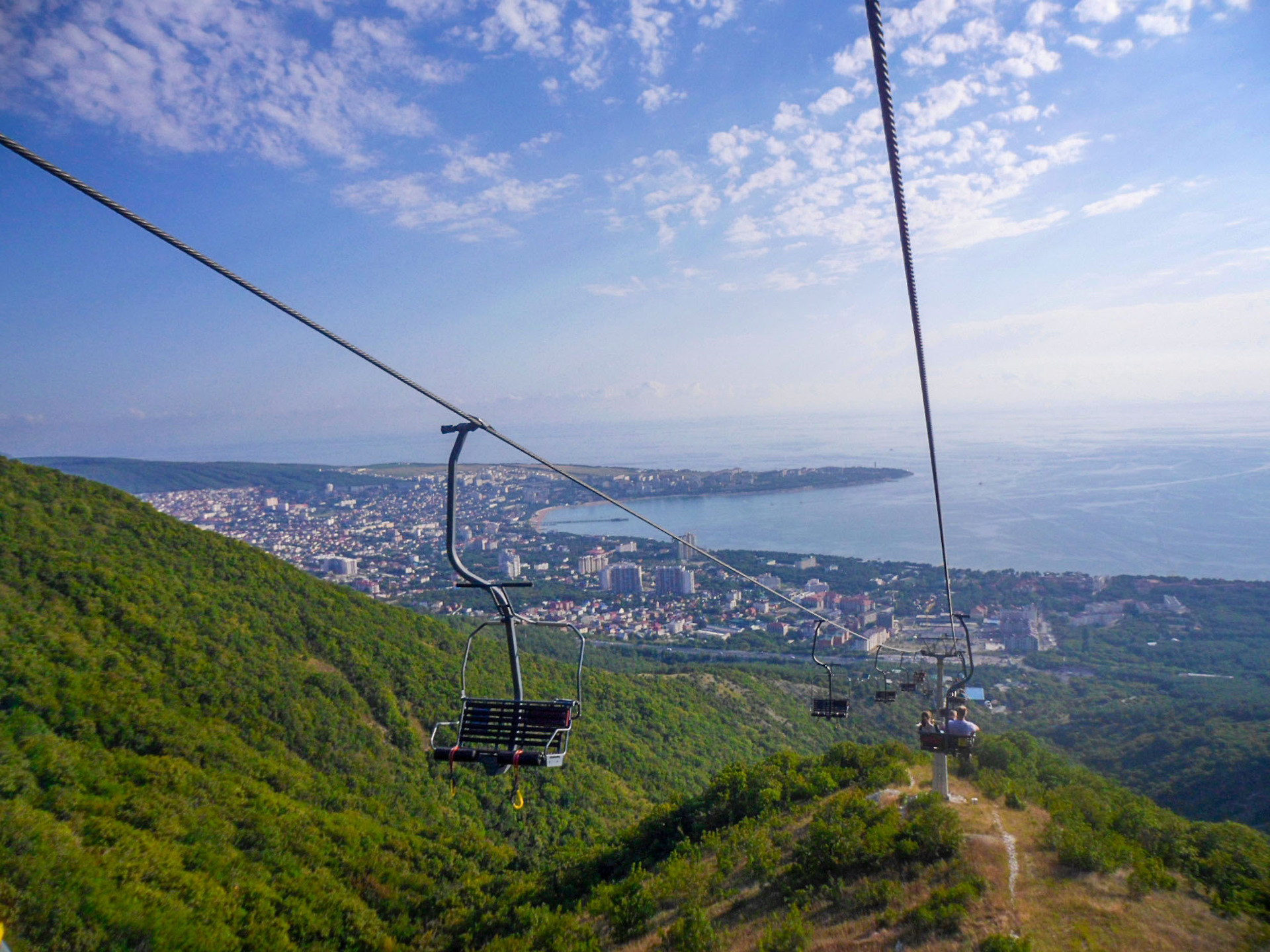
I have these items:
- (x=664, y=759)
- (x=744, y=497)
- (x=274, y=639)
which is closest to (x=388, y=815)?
(x=274, y=639)

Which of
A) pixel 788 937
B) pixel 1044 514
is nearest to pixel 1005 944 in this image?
pixel 788 937

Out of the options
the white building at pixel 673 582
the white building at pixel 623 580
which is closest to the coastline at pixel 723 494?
the white building at pixel 673 582

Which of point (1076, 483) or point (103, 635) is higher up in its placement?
point (103, 635)

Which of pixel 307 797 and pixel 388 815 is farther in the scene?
pixel 388 815

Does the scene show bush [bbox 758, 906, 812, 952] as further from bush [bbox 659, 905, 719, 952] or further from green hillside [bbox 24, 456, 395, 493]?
green hillside [bbox 24, 456, 395, 493]

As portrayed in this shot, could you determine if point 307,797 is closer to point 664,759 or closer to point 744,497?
point 664,759

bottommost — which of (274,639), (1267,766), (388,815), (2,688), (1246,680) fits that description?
(1246,680)

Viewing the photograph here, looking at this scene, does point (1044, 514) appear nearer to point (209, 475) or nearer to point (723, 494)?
point (723, 494)
